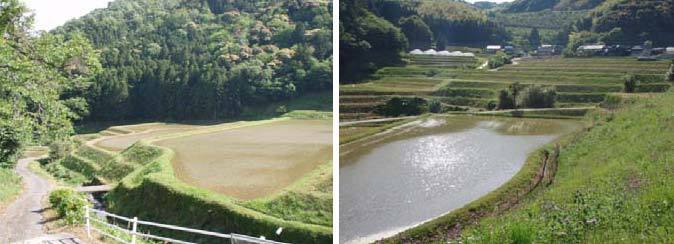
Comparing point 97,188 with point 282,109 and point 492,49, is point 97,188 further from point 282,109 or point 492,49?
point 492,49

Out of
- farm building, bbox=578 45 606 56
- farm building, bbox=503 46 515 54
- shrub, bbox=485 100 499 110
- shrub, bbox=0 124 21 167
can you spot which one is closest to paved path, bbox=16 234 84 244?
shrub, bbox=0 124 21 167

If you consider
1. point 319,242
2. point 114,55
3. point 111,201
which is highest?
point 114,55

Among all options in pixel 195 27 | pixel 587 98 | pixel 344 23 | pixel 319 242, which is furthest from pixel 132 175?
pixel 587 98

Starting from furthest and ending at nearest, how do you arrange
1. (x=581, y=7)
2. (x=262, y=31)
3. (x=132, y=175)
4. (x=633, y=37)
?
(x=262, y=31) < (x=132, y=175) < (x=581, y=7) < (x=633, y=37)

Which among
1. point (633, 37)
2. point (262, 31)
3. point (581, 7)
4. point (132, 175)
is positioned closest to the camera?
point (633, 37)

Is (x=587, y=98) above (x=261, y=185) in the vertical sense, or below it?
above

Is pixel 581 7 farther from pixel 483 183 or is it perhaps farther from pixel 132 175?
pixel 132 175

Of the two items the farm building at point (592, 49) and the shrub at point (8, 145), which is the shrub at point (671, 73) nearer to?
the farm building at point (592, 49)

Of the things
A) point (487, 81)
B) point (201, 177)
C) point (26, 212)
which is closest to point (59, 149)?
point (26, 212)

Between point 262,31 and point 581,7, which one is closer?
point 581,7
